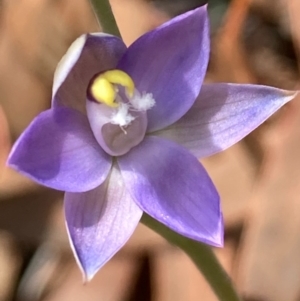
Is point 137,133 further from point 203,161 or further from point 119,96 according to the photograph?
point 203,161

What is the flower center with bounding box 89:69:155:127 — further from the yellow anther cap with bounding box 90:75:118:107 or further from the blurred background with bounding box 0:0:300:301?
the blurred background with bounding box 0:0:300:301

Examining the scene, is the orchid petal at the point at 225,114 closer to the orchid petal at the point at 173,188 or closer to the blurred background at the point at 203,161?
the orchid petal at the point at 173,188

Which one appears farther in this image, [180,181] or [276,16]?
[276,16]

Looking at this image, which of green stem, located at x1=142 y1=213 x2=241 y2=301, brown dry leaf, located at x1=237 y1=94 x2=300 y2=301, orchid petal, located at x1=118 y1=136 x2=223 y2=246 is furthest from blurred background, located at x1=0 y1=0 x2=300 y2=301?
orchid petal, located at x1=118 y1=136 x2=223 y2=246

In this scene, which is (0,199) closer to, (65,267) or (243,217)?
(65,267)

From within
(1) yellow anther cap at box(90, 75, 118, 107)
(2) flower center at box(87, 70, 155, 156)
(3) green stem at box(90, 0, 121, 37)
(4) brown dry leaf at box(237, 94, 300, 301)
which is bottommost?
(4) brown dry leaf at box(237, 94, 300, 301)

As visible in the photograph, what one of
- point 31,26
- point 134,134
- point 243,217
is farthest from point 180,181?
point 31,26
